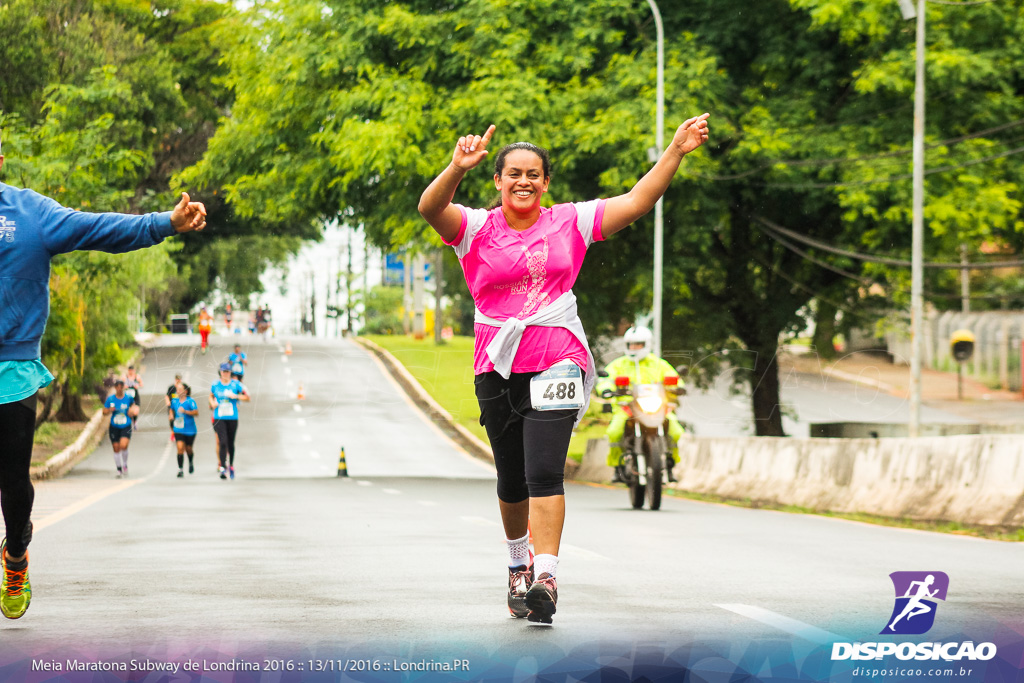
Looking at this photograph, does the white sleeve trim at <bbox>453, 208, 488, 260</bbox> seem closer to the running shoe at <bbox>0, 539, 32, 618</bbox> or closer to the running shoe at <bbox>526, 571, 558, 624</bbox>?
the running shoe at <bbox>526, 571, 558, 624</bbox>

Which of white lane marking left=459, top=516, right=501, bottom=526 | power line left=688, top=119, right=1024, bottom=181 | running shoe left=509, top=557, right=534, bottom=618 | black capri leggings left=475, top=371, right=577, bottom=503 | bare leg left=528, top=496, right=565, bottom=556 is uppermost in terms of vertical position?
power line left=688, top=119, right=1024, bottom=181

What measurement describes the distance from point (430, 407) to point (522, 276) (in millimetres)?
34591

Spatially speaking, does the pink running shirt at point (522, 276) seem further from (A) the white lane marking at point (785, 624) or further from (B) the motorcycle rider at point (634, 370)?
(B) the motorcycle rider at point (634, 370)

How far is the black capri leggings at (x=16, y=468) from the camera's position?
18.0 ft

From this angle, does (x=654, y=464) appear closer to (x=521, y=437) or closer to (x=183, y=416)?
(x=521, y=437)

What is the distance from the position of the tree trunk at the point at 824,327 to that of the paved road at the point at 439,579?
12.3 m

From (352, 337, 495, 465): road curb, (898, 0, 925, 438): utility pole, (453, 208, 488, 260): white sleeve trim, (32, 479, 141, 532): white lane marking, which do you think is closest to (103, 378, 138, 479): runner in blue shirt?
(32, 479, 141, 532): white lane marking

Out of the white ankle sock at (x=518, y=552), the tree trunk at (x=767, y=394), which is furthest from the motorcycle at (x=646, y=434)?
the tree trunk at (x=767, y=394)

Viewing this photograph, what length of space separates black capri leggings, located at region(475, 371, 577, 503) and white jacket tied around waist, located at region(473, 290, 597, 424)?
0.09m

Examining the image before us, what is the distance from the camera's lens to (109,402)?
23.5 metres

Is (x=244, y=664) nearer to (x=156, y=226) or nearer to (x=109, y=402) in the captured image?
(x=156, y=226)

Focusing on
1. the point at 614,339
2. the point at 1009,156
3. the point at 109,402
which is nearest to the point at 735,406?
the point at 614,339

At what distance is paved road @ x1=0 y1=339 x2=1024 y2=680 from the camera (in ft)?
17.7

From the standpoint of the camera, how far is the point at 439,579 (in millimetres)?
7668
